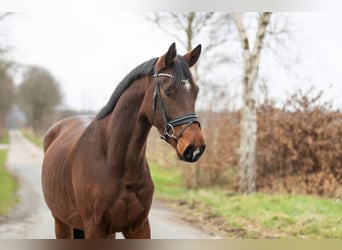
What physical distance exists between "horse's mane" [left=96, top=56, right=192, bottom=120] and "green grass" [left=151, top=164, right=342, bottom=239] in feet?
4.37

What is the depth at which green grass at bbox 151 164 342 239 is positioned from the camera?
10.3ft

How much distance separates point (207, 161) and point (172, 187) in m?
0.73

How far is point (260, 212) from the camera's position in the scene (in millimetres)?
3344

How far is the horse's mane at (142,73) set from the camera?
5.60 feet

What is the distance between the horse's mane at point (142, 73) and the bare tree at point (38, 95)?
136cm

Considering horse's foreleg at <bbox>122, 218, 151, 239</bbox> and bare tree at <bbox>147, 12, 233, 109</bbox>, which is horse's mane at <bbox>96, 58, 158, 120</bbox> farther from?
bare tree at <bbox>147, 12, 233, 109</bbox>

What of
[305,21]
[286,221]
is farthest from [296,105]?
[286,221]

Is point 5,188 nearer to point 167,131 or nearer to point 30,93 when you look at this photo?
point 30,93

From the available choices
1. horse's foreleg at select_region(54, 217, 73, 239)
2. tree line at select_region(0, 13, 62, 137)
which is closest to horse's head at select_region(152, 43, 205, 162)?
horse's foreleg at select_region(54, 217, 73, 239)

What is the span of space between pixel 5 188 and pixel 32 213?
339 mm

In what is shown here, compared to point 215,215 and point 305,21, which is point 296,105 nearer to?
point 305,21

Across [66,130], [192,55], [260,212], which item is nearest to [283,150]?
[260,212]

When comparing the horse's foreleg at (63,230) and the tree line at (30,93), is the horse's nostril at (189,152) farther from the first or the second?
the tree line at (30,93)

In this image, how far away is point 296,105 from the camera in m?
3.60
